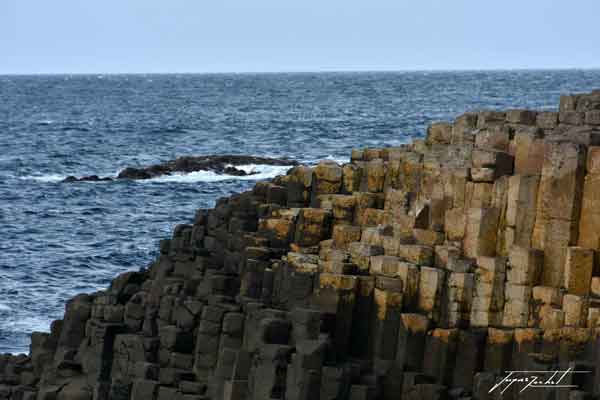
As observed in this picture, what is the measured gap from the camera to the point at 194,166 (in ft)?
223

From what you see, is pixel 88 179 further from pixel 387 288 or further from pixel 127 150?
pixel 387 288

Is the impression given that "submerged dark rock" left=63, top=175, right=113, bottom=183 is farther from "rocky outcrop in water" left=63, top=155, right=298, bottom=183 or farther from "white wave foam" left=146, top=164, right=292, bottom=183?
"white wave foam" left=146, top=164, right=292, bottom=183

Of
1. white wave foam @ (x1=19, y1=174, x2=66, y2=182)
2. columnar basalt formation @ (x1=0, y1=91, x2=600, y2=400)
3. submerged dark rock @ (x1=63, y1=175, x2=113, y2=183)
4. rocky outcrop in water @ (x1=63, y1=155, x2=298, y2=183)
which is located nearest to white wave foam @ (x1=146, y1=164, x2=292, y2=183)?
rocky outcrop in water @ (x1=63, y1=155, x2=298, y2=183)

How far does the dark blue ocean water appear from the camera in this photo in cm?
4241

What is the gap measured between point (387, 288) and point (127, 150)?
64.9m

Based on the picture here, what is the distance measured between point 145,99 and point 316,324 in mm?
137542

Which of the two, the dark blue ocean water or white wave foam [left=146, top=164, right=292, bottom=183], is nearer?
the dark blue ocean water

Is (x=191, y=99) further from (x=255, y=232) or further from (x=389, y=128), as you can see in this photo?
(x=255, y=232)

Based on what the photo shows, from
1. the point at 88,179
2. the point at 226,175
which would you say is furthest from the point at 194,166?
the point at 88,179

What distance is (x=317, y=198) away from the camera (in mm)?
25141

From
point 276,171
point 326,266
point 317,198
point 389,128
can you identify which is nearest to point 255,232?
point 317,198

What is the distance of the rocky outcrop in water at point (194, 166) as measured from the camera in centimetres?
6694

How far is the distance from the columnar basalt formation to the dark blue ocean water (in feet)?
29.8

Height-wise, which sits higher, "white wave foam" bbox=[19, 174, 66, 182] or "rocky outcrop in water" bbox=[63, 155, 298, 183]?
"rocky outcrop in water" bbox=[63, 155, 298, 183]
